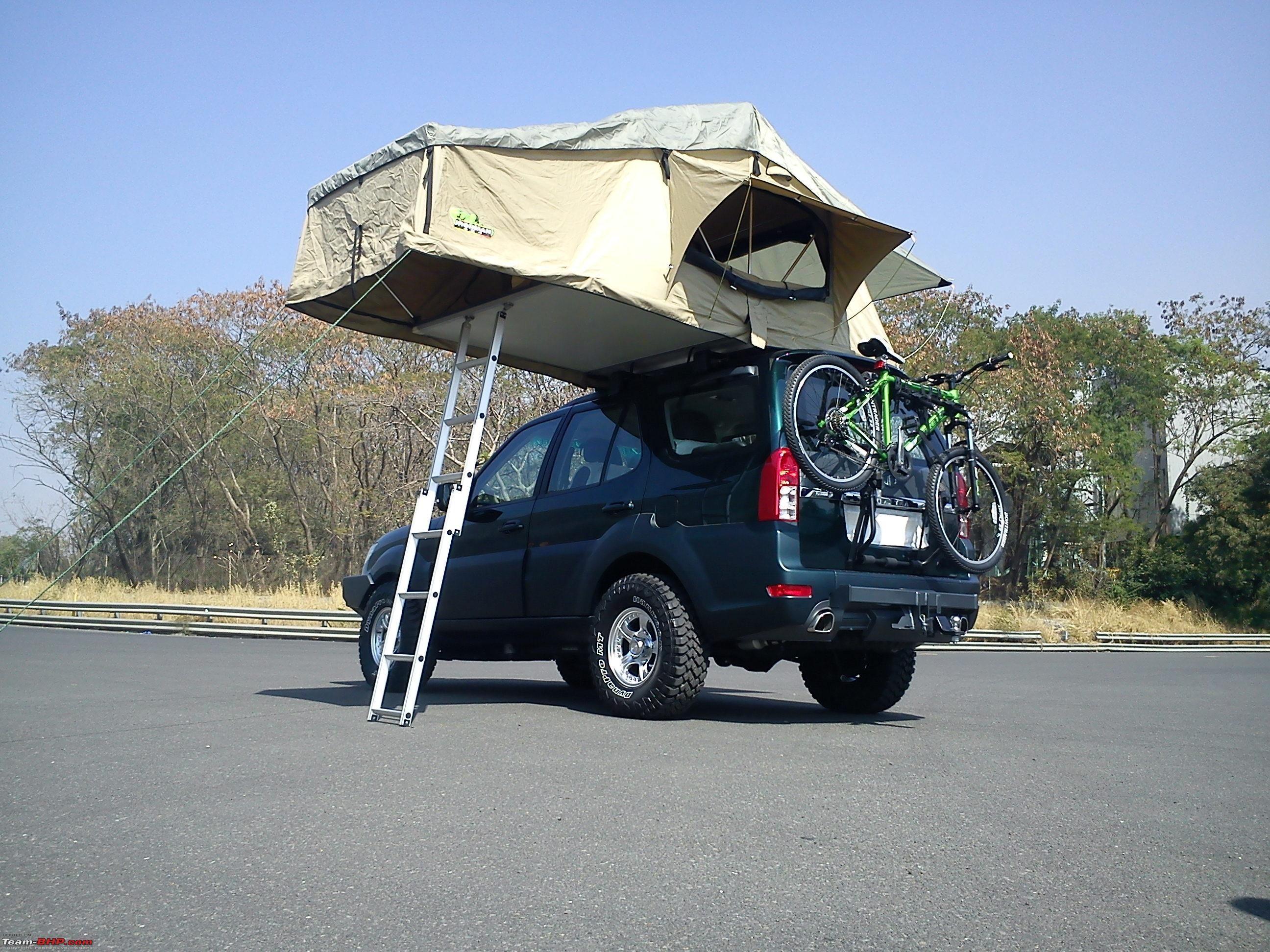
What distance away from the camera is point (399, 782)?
469 cm

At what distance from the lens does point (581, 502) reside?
7.55m

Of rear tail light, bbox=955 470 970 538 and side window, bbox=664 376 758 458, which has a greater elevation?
side window, bbox=664 376 758 458

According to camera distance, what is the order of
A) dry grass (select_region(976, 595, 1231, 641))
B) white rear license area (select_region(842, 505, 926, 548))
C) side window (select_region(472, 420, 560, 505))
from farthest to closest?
dry grass (select_region(976, 595, 1231, 641)) → side window (select_region(472, 420, 560, 505)) → white rear license area (select_region(842, 505, 926, 548))

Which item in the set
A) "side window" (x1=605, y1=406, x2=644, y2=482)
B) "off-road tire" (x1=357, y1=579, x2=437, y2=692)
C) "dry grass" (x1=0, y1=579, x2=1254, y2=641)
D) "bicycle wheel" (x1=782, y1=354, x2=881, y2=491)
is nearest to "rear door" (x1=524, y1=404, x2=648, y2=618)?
"side window" (x1=605, y1=406, x2=644, y2=482)

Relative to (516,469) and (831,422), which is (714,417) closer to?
(831,422)

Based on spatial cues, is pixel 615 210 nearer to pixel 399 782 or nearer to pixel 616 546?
pixel 616 546

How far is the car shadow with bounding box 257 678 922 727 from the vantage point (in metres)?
7.26

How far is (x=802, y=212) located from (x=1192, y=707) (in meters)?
5.04

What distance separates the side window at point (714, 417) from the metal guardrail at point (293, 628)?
1278 centimetres

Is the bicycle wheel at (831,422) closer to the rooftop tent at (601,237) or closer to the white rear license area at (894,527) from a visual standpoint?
the white rear license area at (894,527)

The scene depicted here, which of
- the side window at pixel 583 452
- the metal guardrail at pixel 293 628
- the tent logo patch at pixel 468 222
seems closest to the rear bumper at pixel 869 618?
the side window at pixel 583 452

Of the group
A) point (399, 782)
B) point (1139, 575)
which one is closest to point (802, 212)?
point (399, 782)

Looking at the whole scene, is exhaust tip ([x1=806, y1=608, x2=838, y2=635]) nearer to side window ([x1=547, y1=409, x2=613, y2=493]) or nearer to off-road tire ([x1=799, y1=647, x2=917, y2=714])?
off-road tire ([x1=799, y1=647, x2=917, y2=714])

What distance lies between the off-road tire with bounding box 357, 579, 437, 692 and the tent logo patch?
2570mm
